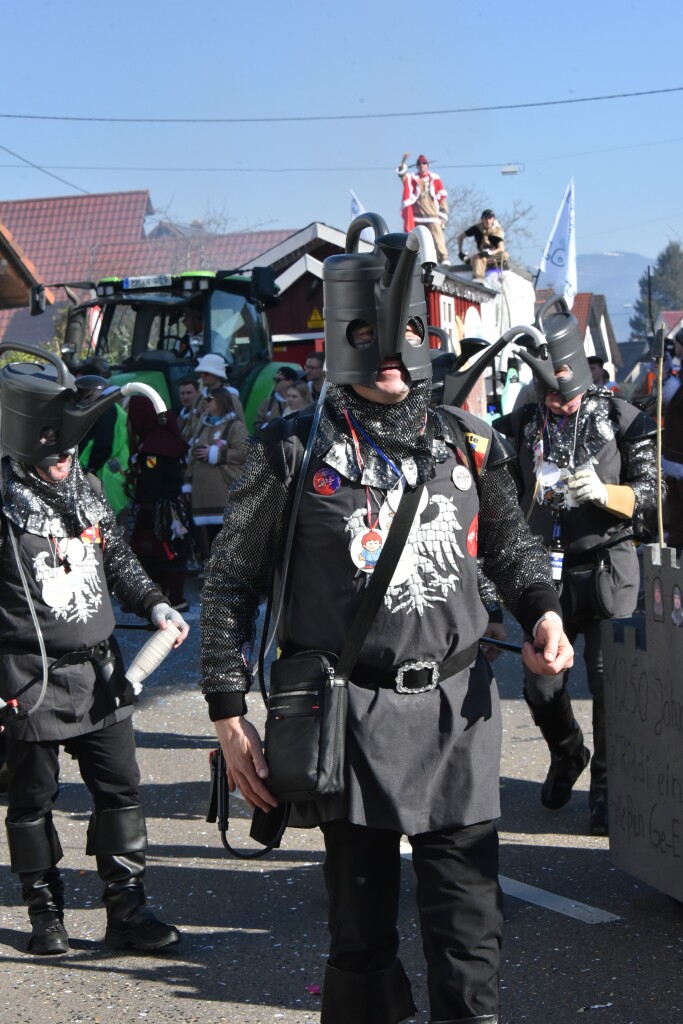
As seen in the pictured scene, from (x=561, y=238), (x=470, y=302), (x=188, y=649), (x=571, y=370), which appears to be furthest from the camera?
(x=561, y=238)

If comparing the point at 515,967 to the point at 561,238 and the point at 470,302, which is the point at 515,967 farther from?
the point at 561,238

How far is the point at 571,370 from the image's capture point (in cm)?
559

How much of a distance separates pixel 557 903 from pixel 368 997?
6.21 ft

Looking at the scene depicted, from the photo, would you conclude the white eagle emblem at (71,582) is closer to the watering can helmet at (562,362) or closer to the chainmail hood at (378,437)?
the chainmail hood at (378,437)

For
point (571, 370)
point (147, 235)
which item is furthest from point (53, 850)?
point (147, 235)

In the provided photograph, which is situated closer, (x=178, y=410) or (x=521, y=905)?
(x=521, y=905)

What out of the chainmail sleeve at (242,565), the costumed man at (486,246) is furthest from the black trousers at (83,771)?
the costumed man at (486,246)

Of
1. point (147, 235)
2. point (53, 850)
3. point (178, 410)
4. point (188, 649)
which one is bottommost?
point (53, 850)

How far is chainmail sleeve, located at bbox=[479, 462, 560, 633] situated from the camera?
335 centimetres

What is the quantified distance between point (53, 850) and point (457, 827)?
1.99 m

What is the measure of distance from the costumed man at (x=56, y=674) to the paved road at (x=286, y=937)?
8.1 inches

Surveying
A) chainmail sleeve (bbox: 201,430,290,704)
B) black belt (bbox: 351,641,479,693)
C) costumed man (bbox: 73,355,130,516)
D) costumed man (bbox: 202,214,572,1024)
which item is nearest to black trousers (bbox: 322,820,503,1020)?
costumed man (bbox: 202,214,572,1024)

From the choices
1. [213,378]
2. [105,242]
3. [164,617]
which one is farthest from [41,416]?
[105,242]

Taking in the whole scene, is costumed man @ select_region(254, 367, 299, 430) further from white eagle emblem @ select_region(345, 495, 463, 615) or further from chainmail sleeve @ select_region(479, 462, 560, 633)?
white eagle emblem @ select_region(345, 495, 463, 615)
